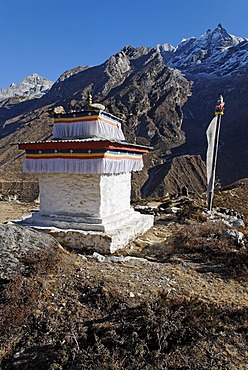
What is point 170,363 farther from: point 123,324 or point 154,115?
point 154,115

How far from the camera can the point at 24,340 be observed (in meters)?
3.45

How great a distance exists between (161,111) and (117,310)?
80682mm

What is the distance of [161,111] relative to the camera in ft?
266

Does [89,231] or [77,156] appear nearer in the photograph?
[89,231]

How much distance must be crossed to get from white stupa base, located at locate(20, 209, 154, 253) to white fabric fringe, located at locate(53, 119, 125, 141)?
7.64ft

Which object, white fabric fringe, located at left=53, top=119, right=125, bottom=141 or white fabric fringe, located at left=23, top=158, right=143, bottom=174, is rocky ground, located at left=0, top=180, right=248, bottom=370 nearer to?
white fabric fringe, located at left=23, top=158, right=143, bottom=174

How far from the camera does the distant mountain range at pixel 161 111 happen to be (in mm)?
56050

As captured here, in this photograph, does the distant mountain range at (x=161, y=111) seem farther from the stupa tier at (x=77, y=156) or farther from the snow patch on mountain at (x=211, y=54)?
the stupa tier at (x=77, y=156)

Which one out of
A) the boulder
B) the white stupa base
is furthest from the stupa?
the boulder

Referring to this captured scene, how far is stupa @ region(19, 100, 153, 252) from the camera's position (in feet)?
24.0

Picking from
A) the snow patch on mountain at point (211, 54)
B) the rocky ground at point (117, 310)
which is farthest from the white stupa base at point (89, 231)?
the snow patch on mountain at point (211, 54)

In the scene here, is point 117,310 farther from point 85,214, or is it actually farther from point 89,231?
point 85,214

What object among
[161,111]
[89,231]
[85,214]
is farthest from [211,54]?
[89,231]

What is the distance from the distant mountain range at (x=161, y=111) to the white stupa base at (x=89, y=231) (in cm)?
4014
